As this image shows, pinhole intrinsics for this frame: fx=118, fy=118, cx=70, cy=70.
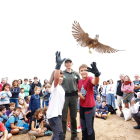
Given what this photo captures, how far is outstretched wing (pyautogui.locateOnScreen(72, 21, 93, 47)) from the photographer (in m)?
1.99

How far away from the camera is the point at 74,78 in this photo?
2.60m

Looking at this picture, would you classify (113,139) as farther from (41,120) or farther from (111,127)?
(41,120)

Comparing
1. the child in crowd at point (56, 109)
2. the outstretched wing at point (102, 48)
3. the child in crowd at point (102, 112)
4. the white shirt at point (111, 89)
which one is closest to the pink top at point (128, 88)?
the child in crowd at point (102, 112)

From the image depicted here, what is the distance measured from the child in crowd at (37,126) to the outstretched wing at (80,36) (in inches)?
84.5

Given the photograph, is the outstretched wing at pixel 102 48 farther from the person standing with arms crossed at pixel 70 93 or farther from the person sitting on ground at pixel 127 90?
the person sitting on ground at pixel 127 90

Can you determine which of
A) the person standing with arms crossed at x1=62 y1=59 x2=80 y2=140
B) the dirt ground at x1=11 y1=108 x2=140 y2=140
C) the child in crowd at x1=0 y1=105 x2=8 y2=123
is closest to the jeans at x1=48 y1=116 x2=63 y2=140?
the person standing with arms crossed at x1=62 y1=59 x2=80 y2=140

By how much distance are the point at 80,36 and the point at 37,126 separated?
2528 millimetres

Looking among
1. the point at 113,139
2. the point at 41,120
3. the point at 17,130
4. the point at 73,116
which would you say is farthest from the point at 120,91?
the point at 17,130

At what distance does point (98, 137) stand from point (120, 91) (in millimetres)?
2370

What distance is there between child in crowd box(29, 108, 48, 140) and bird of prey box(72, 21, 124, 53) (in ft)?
7.07

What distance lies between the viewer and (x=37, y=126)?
3082mm

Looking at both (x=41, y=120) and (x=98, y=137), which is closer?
(x=98, y=137)

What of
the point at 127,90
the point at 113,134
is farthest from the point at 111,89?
the point at 113,134

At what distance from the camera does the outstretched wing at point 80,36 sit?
199 cm
